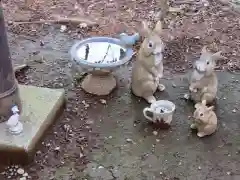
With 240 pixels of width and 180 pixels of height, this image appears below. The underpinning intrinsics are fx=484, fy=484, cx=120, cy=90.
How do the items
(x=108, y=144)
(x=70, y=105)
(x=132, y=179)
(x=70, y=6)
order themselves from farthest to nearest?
(x=70, y=6) → (x=70, y=105) → (x=108, y=144) → (x=132, y=179)

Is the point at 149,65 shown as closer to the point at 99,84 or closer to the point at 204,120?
the point at 99,84

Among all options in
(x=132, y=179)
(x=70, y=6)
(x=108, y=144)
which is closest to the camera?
(x=132, y=179)

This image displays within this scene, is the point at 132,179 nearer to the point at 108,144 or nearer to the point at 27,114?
the point at 108,144

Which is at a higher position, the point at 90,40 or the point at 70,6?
the point at 90,40

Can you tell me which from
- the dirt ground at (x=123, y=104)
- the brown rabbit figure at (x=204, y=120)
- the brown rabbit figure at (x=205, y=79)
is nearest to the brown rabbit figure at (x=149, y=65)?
the dirt ground at (x=123, y=104)

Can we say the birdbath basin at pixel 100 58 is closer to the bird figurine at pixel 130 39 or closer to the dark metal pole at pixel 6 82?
the bird figurine at pixel 130 39

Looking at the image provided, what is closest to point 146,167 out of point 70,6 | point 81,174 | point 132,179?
point 132,179

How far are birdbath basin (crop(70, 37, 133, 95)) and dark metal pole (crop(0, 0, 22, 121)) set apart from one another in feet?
1.61

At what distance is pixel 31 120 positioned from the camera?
283 cm

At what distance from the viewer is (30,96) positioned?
3.03 metres

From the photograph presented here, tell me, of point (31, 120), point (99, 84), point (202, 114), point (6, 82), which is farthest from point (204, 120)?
point (6, 82)

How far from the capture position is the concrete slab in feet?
8.78

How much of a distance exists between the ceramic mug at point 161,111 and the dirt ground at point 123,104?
3.0 inches

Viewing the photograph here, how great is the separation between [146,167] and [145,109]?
1.34 ft
